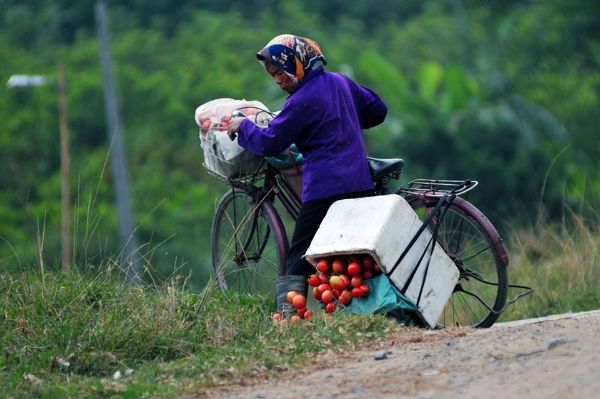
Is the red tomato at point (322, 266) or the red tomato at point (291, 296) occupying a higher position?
the red tomato at point (322, 266)

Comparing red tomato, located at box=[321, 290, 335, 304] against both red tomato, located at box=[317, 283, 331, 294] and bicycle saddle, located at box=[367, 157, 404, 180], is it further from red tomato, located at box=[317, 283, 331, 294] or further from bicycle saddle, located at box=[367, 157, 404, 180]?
bicycle saddle, located at box=[367, 157, 404, 180]

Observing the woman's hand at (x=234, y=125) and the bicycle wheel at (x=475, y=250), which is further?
the woman's hand at (x=234, y=125)

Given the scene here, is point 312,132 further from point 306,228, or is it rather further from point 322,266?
point 322,266

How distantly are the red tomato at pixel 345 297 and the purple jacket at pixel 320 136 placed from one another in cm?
59

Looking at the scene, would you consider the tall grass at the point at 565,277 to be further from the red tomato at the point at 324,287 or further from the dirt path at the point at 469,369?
the dirt path at the point at 469,369

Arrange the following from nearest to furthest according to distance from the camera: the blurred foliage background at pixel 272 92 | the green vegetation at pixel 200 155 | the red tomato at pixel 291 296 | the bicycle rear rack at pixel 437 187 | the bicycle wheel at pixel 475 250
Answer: the green vegetation at pixel 200 155 → the bicycle wheel at pixel 475 250 → the bicycle rear rack at pixel 437 187 → the red tomato at pixel 291 296 → the blurred foliage background at pixel 272 92

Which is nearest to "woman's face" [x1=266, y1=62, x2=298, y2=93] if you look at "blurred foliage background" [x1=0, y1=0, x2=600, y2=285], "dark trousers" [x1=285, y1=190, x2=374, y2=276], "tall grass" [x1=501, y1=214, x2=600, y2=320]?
"dark trousers" [x1=285, y1=190, x2=374, y2=276]

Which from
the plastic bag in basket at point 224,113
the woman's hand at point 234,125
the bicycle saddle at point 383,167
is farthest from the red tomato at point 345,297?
the plastic bag in basket at point 224,113

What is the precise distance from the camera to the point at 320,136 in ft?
24.5

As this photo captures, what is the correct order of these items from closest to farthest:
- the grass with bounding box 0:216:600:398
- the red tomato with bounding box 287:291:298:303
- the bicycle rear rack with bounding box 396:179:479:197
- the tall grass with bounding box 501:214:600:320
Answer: the grass with bounding box 0:216:600:398 → the bicycle rear rack with bounding box 396:179:479:197 → the red tomato with bounding box 287:291:298:303 → the tall grass with bounding box 501:214:600:320

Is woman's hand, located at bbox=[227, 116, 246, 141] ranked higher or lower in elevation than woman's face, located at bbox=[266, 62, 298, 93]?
lower

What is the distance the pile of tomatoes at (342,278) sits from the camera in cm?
724

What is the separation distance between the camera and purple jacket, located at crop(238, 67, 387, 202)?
741 cm

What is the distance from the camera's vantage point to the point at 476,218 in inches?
289
